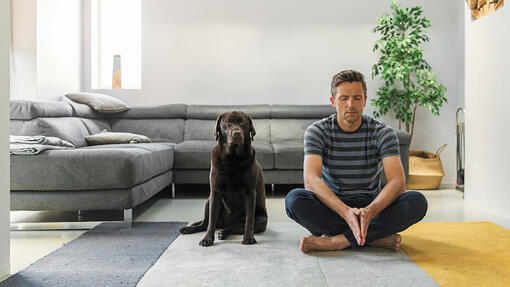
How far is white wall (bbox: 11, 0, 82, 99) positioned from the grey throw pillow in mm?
363

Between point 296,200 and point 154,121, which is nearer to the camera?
point 296,200

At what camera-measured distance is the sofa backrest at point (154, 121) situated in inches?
181

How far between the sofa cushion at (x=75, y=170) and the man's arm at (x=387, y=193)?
4.93 feet

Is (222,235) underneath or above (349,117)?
underneath

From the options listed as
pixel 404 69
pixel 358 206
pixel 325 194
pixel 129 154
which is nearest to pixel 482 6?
pixel 404 69

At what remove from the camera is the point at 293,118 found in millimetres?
4750

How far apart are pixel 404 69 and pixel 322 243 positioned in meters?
3.17

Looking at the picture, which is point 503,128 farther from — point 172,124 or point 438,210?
point 172,124

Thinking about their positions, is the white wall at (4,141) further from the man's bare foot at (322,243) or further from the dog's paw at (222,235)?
the man's bare foot at (322,243)

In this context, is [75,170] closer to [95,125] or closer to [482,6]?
[95,125]

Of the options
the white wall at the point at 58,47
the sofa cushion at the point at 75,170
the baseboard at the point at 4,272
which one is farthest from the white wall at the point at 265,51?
the baseboard at the point at 4,272

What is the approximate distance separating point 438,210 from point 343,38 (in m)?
2.67

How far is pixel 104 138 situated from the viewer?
12.3 ft

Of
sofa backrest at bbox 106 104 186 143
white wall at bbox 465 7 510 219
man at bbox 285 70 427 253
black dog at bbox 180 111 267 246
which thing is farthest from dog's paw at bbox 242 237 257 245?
sofa backrest at bbox 106 104 186 143
